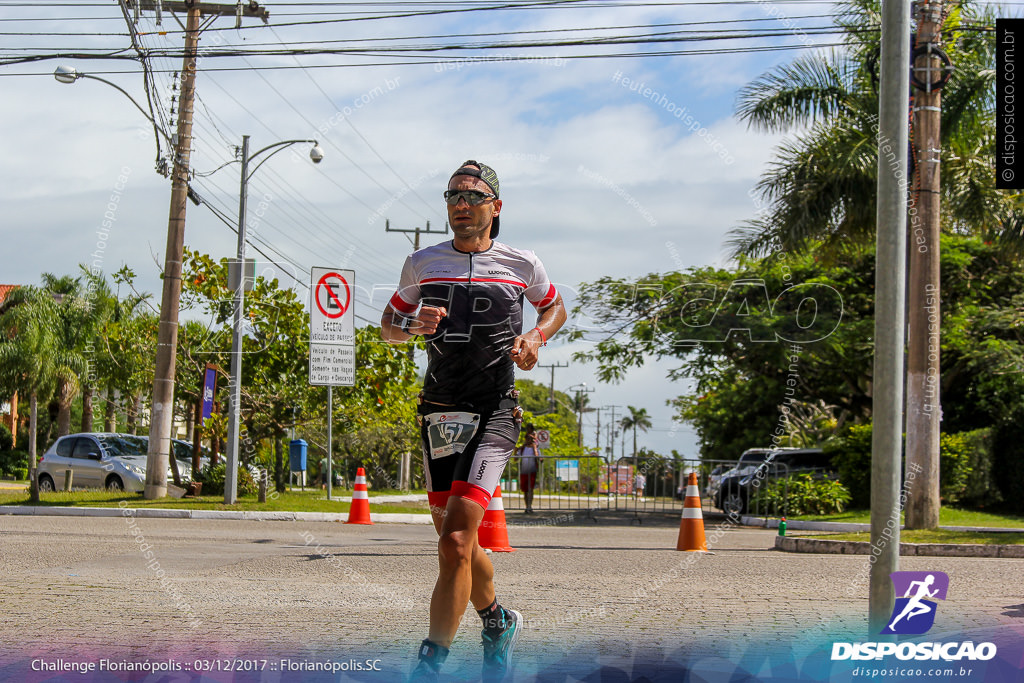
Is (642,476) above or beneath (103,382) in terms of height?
beneath

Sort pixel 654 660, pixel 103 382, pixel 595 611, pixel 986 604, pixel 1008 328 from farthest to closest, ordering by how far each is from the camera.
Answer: pixel 103 382
pixel 1008 328
pixel 986 604
pixel 595 611
pixel 654 660

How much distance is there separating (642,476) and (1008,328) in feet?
26.4

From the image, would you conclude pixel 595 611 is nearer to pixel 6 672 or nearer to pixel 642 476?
pixel 6 672

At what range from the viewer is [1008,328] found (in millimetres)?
21656

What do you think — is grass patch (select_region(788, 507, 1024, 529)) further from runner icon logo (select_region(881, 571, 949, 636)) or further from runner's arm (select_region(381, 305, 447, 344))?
runner's arm (select_region(381, 305, 447, 344))

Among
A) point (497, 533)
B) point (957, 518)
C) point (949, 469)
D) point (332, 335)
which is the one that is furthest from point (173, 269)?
point (949, 469)

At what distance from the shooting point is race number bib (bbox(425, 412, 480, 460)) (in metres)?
4.24

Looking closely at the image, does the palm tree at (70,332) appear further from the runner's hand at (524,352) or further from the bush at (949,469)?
the runner's hand at (524,352)

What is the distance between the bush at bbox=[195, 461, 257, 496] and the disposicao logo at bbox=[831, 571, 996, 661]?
56.7 ft

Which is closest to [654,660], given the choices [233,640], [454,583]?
[454,583]

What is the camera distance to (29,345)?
123 feet

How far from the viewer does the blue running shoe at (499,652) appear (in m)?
4.24

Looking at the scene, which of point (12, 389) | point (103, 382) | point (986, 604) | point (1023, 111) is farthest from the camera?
point (12, 389)

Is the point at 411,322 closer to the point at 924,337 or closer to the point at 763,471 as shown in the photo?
the point at 924,337
